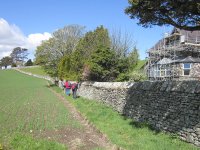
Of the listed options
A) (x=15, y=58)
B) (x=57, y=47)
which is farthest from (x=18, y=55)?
(x=57, y=47)

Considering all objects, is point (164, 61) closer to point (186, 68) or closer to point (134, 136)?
point (186, 68)

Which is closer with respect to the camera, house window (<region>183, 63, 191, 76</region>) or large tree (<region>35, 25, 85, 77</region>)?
house window (<region>183, 63, 191, 76</region>)

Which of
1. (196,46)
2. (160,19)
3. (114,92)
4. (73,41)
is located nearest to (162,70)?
(196,46)

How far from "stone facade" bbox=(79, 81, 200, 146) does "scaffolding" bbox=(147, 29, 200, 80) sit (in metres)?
20.5

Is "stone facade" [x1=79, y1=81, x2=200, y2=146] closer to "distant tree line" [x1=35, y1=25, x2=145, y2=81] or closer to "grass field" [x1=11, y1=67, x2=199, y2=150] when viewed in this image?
"grass field" [x1=11, y1=67, x2=199, y2=150]

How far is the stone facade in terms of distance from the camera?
10203mm

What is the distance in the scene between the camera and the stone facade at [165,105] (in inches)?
402

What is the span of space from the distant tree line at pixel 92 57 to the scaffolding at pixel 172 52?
16.1 ft

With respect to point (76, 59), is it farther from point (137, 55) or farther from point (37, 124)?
point (37, 124)

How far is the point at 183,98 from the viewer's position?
10914 millimetres

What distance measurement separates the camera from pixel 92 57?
28.9 meters

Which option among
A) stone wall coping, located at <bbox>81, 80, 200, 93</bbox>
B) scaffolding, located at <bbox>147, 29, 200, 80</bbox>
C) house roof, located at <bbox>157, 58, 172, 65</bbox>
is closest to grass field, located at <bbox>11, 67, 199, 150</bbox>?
stone wall coping, located at <bbox>81, 80, 200, 93</bbox>

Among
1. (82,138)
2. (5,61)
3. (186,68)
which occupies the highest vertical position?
(5,61)

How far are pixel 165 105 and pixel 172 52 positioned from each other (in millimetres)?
28350
